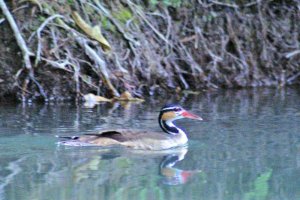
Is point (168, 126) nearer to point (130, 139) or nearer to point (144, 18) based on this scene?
point (130, 139)

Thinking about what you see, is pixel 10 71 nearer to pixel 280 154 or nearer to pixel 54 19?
pixel 54 19

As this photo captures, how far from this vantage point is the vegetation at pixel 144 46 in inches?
518

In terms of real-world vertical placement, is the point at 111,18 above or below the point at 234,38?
above

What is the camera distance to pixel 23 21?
43.6 feet

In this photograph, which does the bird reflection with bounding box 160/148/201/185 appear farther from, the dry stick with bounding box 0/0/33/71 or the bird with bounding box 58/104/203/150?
the dry stick with bounding box 0/0/33/71

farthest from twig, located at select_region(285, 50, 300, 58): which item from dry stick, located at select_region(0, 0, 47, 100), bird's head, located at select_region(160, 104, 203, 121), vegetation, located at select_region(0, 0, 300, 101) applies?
bird's head, located at select_region(160, 104, 203, 121)

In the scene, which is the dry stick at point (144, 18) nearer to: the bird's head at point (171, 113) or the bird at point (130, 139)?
the bird's head at point (171, 113)

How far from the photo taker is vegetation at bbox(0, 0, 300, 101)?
518 inches

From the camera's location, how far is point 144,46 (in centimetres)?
1439

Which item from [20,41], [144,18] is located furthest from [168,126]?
[144,18]

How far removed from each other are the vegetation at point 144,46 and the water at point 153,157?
0.75 meters

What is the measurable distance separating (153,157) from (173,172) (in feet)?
3.22

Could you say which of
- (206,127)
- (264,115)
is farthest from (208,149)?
(264,115)

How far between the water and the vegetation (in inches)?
29.4
